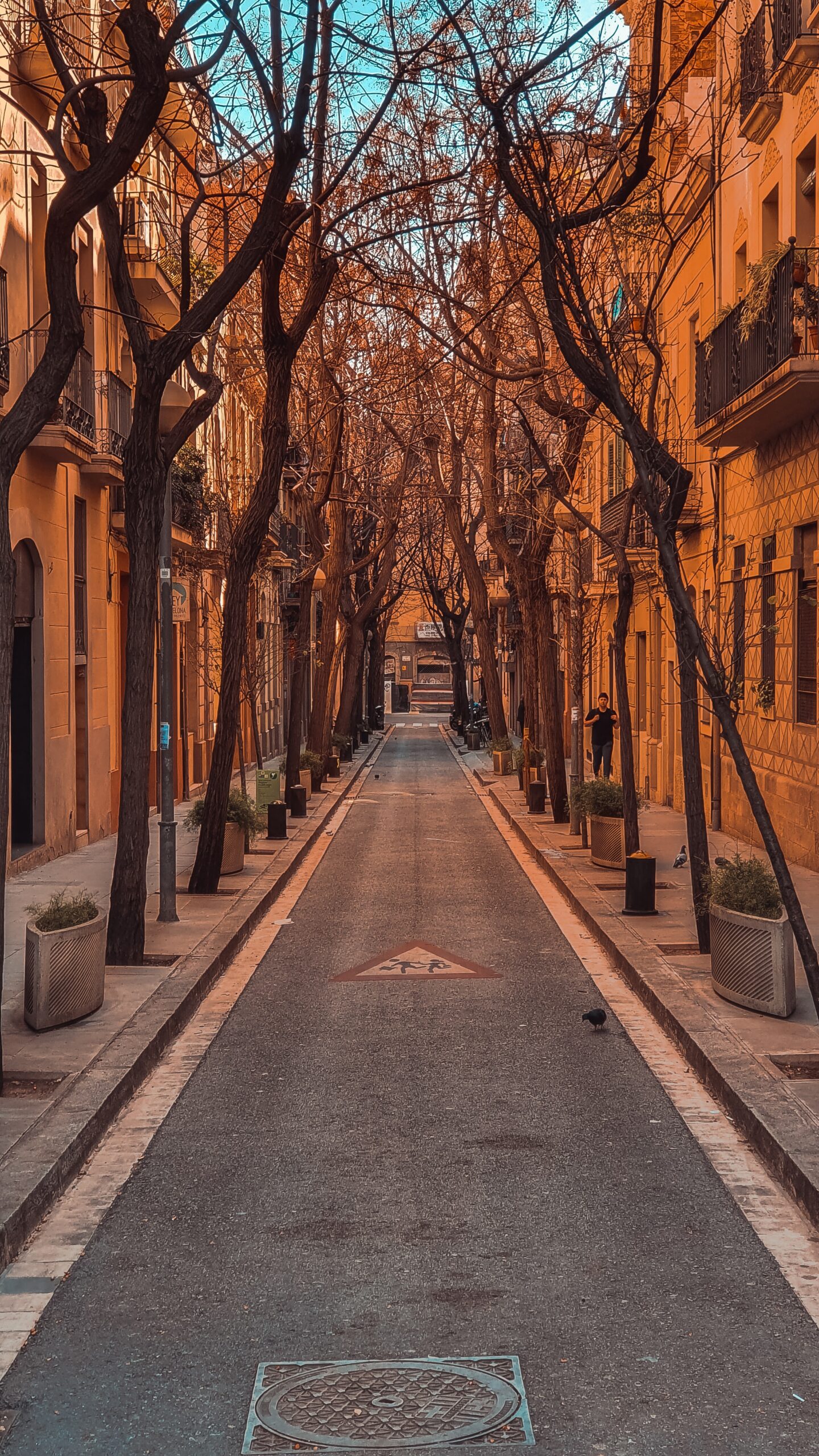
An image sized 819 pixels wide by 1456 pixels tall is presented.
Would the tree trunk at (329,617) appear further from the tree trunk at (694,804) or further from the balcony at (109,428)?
the tree trunk at (694,804)

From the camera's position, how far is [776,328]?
1544cm

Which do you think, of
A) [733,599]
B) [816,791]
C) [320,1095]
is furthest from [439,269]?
[320,1095]

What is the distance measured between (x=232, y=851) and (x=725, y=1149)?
10.8 metres

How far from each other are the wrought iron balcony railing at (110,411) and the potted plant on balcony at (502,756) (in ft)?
55.3

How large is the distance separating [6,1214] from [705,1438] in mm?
2876

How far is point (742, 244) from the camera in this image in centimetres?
2041

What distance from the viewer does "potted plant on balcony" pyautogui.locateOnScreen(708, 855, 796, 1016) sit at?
9.15 metres

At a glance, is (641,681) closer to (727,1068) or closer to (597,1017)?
(597,1017)

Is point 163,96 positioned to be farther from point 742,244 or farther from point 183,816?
point 183,816

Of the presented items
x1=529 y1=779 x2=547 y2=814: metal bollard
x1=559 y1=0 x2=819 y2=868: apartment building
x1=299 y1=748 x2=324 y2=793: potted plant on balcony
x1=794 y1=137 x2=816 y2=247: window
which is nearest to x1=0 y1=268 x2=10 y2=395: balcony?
x1=559 y1=0 x2=819 y2=868: apartment building

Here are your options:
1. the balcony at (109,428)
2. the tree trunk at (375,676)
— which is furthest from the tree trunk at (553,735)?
the tree trunk at (375,676)

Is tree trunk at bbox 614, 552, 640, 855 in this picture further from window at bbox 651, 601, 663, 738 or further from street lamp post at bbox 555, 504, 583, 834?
window at bbox 651, 601, 663, 738

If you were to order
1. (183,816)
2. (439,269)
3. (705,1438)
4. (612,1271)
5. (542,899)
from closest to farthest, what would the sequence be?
(705,1438)
(612,1271)
(542,899)
(439,269)
(183,816)

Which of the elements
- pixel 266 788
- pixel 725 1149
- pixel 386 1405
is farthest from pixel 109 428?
pixel 386 1405
